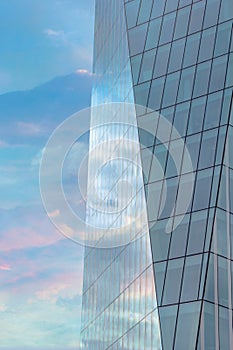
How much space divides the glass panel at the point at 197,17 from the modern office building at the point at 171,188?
11 centimetres

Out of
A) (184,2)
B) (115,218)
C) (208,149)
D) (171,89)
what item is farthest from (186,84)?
(115,218)

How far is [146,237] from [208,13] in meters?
18.1

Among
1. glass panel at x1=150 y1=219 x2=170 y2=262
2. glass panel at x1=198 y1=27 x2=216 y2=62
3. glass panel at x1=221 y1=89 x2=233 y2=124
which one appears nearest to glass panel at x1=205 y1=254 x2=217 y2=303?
glass panel at x1=150 y1=219 x2=170 y2=262

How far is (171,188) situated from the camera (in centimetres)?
5872

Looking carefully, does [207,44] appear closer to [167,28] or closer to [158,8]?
[167,28]

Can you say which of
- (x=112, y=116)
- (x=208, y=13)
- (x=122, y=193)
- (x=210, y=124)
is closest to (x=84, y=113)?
(x=112, y=116)

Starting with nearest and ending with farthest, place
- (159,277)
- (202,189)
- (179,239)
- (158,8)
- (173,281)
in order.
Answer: (173,281) < (179,239) < (202,189) < (159,277) < (158,8)

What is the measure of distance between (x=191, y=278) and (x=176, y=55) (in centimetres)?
1998

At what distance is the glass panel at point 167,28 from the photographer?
67.9 metres

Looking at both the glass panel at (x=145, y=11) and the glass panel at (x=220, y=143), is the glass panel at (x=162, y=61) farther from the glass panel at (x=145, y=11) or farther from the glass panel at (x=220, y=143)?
the glass panel at (x=220, y=143)


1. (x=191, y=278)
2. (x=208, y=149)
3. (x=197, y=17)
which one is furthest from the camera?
(x=197, y=17)

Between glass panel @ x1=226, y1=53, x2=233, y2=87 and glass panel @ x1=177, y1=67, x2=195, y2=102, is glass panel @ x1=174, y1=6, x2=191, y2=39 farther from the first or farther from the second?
glass panel @ x1=226, y1=53, x2=233, y2=87

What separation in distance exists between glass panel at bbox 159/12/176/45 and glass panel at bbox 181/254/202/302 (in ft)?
69.7

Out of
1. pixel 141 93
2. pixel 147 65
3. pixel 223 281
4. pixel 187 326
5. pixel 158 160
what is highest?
pixel 147 65
